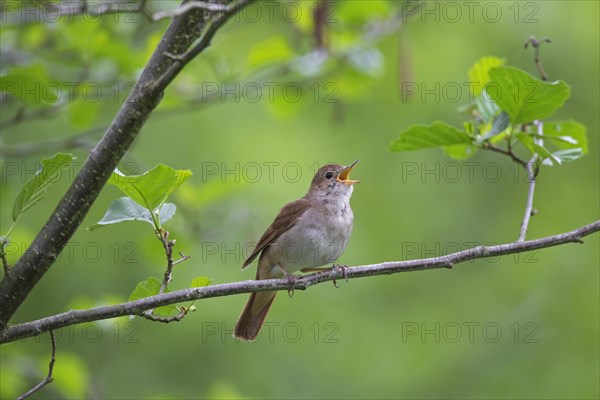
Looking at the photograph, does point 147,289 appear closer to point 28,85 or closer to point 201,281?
point 201,281

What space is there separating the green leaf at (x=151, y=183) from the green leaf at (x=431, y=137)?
1178 millimetres

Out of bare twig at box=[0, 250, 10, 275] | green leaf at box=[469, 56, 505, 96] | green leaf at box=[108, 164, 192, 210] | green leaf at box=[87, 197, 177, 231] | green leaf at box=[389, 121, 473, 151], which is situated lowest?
bare twig at box=[0, 250, 10, 275]

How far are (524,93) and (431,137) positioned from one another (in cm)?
51

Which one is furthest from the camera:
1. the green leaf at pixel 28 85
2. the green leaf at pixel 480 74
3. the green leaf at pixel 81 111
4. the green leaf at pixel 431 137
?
the green leaf at pixel 81 111

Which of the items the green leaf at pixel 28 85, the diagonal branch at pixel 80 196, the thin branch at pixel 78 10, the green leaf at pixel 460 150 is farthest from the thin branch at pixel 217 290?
the green leaf at pixel 28 85

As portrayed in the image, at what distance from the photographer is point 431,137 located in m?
3.75

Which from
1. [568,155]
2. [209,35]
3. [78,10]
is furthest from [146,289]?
[568,155]

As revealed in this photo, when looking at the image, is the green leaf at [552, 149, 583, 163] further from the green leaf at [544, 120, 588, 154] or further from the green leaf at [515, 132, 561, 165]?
the green leaf at [544, 120, 588, 154]

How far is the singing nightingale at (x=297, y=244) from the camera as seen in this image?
213 inches

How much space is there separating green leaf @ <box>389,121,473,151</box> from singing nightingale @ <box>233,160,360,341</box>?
170cm

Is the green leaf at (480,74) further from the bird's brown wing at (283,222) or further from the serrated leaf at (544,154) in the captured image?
the bird's brown wing at (283,222)

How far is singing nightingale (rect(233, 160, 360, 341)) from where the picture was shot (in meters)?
5.42

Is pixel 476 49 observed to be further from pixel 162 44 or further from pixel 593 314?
pixel 162 44

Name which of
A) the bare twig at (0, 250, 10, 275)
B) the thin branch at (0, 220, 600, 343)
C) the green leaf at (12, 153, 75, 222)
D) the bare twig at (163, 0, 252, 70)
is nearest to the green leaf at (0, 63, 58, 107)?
the green leaf at (12, 153, 75, 222)
